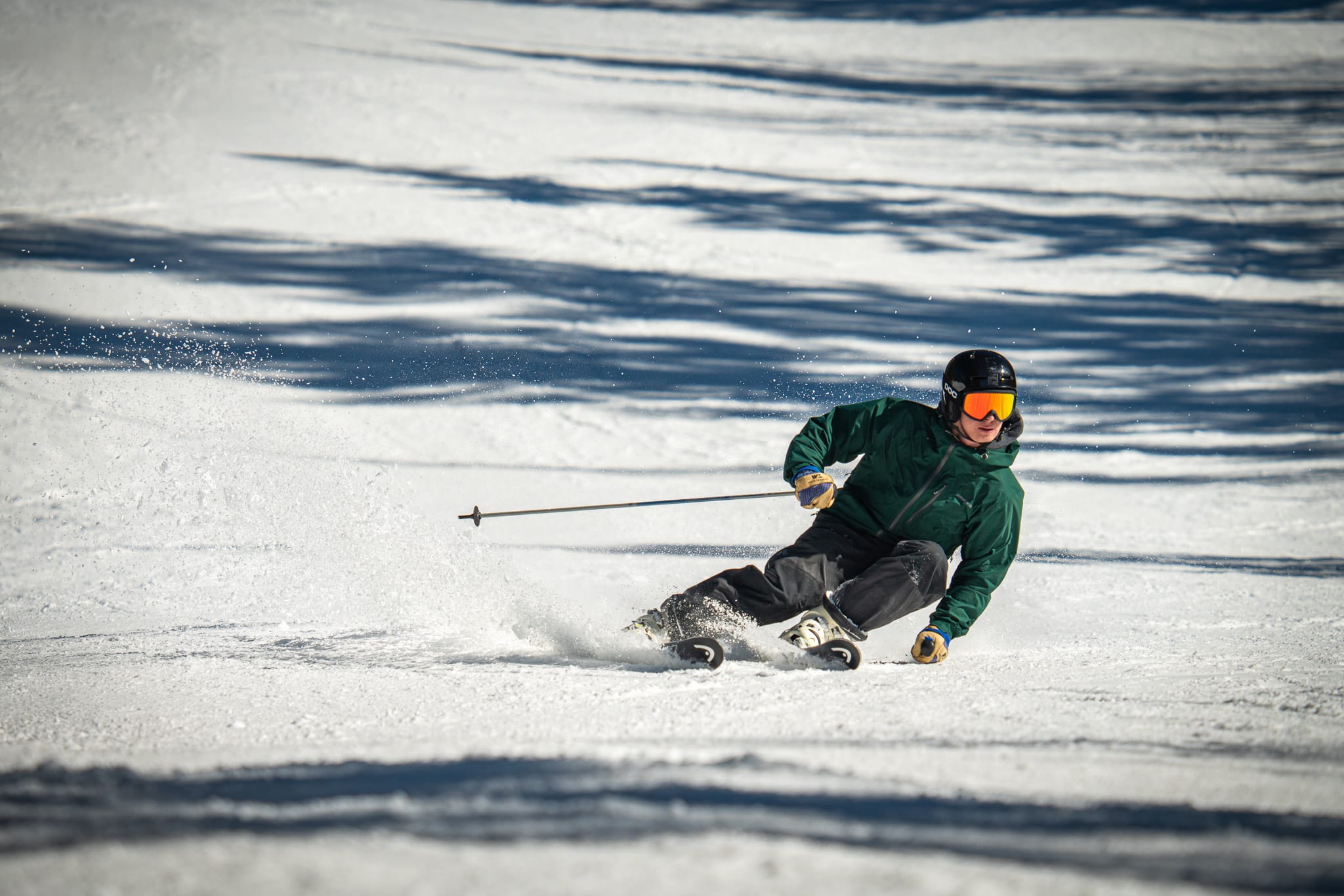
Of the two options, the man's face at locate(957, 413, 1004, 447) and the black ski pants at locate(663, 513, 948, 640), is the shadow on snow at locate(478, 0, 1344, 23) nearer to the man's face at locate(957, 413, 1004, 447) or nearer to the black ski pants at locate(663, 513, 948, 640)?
the man's face at locate(957, 413, 1004, 447)

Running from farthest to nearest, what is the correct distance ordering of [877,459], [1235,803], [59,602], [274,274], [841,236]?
[841,236], [274,274], [59,602], [877,459], [1235,803]

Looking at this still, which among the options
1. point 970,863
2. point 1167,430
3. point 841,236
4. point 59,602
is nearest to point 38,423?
point 59,602

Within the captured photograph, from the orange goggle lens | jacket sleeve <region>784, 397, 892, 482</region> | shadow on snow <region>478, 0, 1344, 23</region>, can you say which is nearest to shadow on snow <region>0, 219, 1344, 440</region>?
jacket sleeve <region>784, 397, 892, 482</region>

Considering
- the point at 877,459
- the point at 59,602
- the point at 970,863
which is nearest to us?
the point at 970,863

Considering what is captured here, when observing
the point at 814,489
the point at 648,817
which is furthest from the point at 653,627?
the point at 648,817

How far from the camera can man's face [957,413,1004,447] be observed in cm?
361

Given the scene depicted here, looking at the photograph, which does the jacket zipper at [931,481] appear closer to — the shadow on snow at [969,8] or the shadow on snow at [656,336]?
the shadow on snow at [656,336]

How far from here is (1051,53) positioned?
20.8 m

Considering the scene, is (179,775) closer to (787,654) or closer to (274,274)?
(787,654)

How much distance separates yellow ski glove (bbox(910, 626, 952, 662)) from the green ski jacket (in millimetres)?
40

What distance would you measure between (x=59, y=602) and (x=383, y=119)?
11.9 meters

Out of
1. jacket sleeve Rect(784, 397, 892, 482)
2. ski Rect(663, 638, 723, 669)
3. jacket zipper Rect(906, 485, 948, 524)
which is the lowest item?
ski Rect(663, 638, 723, 669)

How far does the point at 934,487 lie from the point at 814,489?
458mm

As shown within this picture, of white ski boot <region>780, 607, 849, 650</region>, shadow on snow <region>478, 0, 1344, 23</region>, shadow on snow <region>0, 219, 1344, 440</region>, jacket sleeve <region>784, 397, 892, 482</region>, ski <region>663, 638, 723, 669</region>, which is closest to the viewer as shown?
ski <region>663, 638, 723, 669</region>
